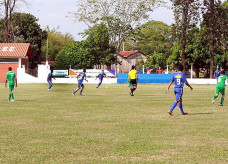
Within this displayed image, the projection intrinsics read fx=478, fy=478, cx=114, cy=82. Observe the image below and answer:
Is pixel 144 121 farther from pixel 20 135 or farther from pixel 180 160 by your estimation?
pixel 180 160

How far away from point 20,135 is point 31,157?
3.00m

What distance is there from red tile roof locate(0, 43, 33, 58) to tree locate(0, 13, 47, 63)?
13.1m

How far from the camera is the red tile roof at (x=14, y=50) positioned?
62875 millimetres

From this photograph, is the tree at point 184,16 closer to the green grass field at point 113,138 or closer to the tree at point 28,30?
the tree at point 28,30

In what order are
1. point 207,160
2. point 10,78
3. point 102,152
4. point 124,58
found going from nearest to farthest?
1. point 207,160
2. point 102,152
3. point 10,78
4. point 124,58

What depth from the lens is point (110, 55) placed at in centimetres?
6750

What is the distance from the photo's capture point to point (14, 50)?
6425cm

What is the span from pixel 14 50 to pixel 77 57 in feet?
28.3

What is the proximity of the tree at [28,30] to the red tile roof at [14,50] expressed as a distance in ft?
43.1

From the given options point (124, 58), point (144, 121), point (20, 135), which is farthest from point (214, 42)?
point (20, 135)

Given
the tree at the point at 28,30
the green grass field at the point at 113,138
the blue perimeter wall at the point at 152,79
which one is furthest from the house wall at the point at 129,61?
the green grass field at the point at 113,138

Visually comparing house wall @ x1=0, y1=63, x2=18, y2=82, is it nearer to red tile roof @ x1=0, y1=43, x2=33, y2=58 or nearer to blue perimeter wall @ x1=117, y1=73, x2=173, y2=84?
red tile roof @ x1=0, y1=43, x2=33, y2=58

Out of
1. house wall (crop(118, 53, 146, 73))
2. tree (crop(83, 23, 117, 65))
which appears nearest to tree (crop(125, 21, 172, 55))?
house wall (crop(118, 53, 146, 73))

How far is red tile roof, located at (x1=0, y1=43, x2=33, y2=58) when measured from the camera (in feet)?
206
